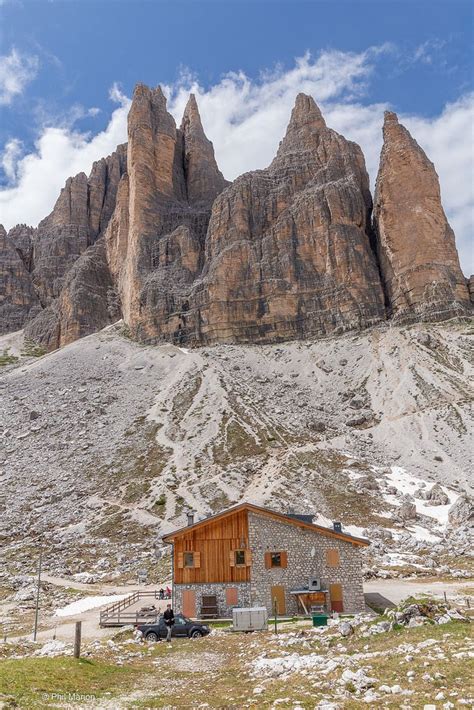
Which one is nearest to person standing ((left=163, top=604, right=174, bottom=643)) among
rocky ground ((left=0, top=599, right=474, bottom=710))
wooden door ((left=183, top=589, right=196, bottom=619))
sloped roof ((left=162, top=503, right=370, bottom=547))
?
rocky ground ((left=0, top=599, right=474, bottom=710))

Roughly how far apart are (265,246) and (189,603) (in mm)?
100401

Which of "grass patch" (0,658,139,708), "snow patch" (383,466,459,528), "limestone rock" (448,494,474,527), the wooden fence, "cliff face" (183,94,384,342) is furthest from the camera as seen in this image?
"cliff face" (183,94,384,342)

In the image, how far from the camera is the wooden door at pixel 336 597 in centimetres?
2912

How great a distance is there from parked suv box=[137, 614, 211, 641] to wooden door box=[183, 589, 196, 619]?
5036mm

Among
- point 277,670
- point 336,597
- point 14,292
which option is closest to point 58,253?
point 14,292

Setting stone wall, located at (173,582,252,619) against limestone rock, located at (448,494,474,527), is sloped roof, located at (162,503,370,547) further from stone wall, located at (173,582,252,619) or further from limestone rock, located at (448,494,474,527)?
limestone rock, located at (448,494,474,527)

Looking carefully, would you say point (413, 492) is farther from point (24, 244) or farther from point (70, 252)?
point (24, 244)

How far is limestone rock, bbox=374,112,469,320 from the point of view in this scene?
10256 centimetres

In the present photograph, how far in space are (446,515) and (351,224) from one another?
78045 mm

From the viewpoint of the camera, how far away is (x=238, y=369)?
320 ft

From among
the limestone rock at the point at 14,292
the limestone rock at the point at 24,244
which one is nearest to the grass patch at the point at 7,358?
the limestone rock at the point at 14,292

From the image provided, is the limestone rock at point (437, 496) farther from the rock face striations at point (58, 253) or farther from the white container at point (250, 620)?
the rock face striations at point (58, 253)

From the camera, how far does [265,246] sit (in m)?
122

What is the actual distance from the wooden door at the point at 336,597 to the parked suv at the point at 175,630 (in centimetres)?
796
